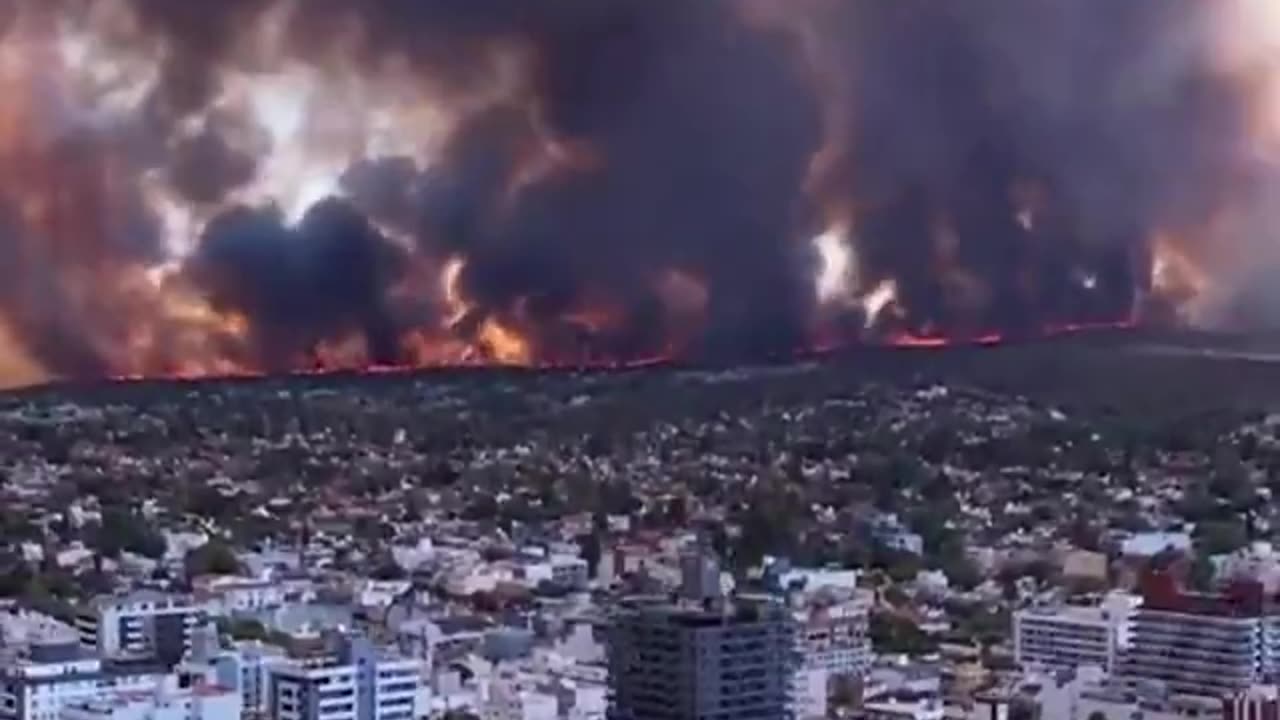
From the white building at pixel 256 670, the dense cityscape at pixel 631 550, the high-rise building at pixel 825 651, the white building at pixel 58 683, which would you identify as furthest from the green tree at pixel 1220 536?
the white building at pixel 58 683

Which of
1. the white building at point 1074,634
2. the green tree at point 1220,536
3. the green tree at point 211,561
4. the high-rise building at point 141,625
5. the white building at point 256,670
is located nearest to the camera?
the white building at point 256,670

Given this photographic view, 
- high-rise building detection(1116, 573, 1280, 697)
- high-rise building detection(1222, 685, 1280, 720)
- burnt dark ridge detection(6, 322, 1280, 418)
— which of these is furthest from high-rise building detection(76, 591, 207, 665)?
high-rise building detection(1222, 685, 1280, 720)

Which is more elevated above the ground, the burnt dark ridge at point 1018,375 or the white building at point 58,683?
the burnt dark ridge at point 1018,375

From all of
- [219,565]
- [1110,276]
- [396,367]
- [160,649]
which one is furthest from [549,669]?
[1110,276]

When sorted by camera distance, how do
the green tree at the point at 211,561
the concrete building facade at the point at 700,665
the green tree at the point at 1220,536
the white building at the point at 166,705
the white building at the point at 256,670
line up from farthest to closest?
the green tree at the point at 211,561, the green tree at the point at 1220,536, the white building at the point at 256,670, the white building at the point at 166,705, the concrete building facade at the point at 700,665

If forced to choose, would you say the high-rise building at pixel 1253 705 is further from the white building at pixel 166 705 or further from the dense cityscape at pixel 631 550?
the white building at pixel 166 705

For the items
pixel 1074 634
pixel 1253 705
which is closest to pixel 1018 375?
pixel 1074 634

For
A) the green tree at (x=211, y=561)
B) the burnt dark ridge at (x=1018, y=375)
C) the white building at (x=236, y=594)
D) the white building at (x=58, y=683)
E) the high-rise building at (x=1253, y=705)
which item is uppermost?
the burnt dark ridge at (x=1018, y=375)
